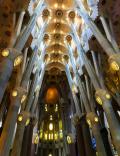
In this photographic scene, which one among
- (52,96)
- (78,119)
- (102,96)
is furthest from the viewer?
(52,96)

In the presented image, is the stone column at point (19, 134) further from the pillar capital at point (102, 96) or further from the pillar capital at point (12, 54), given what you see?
the pillar capital at point (102, 96)

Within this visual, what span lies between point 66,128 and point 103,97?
17532 mm

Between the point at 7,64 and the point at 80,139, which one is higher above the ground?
the point at 80,139

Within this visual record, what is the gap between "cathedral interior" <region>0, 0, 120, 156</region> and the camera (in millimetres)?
12906

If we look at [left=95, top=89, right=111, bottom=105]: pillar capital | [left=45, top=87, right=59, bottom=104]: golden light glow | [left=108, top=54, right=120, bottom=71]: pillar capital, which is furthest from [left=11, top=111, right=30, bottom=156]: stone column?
[left=45, top=87, right=59, bottom=104]: golden light glow

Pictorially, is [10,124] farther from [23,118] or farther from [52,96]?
[52,96]

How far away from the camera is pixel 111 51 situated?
12789mm

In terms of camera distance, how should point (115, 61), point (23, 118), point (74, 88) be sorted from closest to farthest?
point (115, 61)
point (23, 118)
point (74, 88)

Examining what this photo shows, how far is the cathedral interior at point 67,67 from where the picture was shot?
508 inches

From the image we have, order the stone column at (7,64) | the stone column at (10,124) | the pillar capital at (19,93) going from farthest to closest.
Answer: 1. the pillar capital at (19,93)
2. the stone column at (10,124)
3. the stone column at (7,64)

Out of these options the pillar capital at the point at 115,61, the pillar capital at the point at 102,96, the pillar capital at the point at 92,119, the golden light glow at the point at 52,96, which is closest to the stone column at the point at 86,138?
the pillar capital at the point at 92,119

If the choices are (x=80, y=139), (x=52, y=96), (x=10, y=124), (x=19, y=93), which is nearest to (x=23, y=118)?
(x=19, y=93)

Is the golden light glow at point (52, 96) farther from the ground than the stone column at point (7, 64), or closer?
farther from the ground

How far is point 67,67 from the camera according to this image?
2648cm
